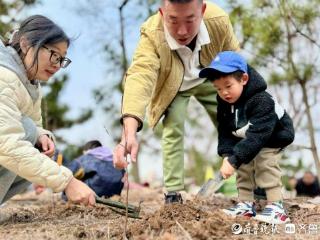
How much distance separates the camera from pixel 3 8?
7727 millimetres

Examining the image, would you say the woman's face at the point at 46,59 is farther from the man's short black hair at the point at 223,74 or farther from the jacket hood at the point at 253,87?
the jacket hood at the point at 253,87

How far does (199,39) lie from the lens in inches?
133

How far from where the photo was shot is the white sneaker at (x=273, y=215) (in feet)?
9.10

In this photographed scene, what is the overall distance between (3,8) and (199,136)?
43.2 feet

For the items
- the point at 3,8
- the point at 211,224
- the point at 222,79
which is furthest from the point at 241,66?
the point at 3,8

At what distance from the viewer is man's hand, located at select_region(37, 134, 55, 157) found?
3.00m

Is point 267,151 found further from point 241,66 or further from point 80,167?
point 80,167

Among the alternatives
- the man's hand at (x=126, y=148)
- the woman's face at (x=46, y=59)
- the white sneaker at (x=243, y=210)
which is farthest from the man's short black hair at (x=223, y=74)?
the woman's face at (x=46, y=59)

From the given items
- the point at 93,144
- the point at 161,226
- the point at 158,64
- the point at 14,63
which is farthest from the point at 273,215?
the point at 93,144

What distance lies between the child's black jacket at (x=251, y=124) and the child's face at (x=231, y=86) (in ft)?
0.12

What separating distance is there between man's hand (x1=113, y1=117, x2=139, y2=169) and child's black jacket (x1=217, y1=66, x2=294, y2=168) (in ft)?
1.94

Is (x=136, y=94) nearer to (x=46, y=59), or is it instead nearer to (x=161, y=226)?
(x=46, y=59)

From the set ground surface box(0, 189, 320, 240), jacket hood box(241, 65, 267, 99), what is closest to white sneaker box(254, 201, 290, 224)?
ground surface box(0, 189, 320, 240)

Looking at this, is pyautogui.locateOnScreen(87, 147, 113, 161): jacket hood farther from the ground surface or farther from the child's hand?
the child's hand
